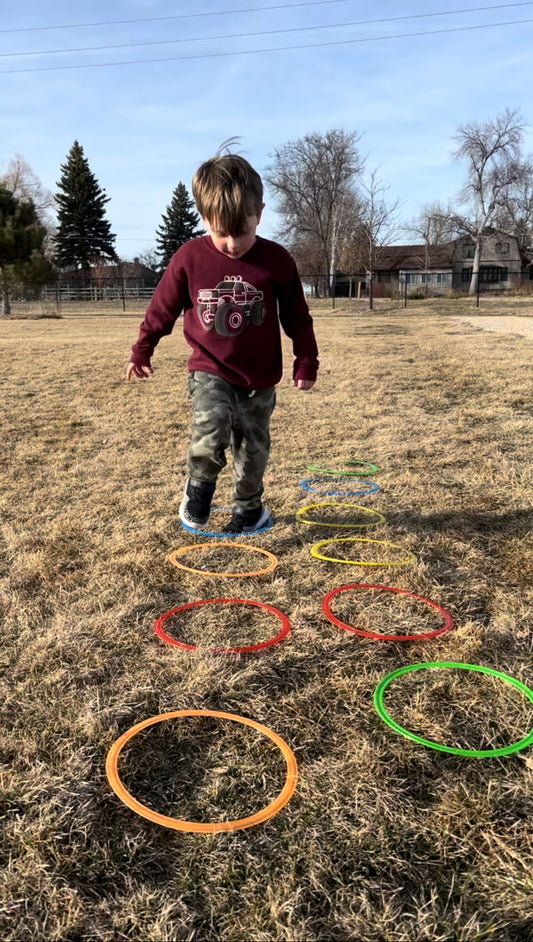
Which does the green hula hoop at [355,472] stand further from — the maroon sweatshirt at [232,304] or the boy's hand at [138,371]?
the boy's hand at [138,371]

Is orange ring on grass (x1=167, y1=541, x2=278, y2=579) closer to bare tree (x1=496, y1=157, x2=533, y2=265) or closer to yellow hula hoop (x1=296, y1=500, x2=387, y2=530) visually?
yellow hula hoop (x1=296, y1=500, x2=387, y2=530)

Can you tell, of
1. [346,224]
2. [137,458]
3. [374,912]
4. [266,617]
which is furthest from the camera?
[346,224]

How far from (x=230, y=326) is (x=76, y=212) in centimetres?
6047

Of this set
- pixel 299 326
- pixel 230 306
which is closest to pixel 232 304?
pixel 230 306

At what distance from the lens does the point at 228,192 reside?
2.72 meters

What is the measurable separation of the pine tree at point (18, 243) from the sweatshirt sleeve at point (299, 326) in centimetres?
3136

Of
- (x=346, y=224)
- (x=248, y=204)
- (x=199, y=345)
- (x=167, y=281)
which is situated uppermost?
(x=346, y=224)

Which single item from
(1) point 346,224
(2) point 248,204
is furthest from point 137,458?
(1) point 346,224

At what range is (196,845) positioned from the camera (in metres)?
1.42

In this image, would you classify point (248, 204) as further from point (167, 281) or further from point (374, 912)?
point (374, 912)

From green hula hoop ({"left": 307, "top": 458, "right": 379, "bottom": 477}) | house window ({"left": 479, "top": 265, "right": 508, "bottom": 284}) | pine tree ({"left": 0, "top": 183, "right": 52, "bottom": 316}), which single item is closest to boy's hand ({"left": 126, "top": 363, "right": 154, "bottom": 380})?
green hula hoop ({"left": 307, "top": 458, "right": 379, "bottom": 477})

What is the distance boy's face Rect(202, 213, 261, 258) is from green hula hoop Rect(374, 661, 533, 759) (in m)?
1.86

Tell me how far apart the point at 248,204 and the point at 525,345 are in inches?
434

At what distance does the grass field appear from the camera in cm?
129
